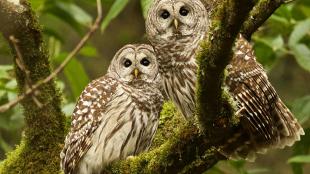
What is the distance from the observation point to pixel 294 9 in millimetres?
6344

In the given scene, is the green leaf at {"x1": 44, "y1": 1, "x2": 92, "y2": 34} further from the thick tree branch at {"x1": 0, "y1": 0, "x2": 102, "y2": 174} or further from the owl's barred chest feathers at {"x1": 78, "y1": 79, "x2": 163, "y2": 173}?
the thick tree branch at {"x1": 0, "y1": 0, "x2": 102, "y2": 174}

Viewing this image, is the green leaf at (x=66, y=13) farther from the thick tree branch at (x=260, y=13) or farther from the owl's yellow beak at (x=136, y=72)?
the thick tree branch at (x=260, y=13)

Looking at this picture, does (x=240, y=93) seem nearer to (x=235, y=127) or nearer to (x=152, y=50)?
(x=235, y=127)

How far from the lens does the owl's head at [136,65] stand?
575 centimetres

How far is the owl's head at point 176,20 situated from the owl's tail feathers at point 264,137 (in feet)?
2.31

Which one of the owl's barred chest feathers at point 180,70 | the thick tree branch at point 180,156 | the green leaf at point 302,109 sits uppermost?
the owl's barred chest feathers at point 180,70

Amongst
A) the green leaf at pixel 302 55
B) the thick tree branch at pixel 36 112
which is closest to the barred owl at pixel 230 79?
the green leaf at pixel 302 55

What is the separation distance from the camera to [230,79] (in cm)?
501

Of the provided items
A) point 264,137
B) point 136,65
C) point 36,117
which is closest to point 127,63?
point 136,65

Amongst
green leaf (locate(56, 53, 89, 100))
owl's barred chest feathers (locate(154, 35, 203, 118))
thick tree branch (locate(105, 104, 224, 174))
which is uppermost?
green leaf (locate(56, 53, 89, 100))

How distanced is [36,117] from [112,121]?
567 mm

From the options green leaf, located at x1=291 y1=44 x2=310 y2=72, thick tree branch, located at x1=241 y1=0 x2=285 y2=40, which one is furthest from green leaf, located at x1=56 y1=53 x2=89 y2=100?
green leaf, located at x1=291 y1=44 x2=310 y2=72

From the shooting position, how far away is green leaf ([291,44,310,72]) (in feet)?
19.1

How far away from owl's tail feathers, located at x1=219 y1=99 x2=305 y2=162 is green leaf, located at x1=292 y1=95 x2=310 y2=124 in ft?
1.13
